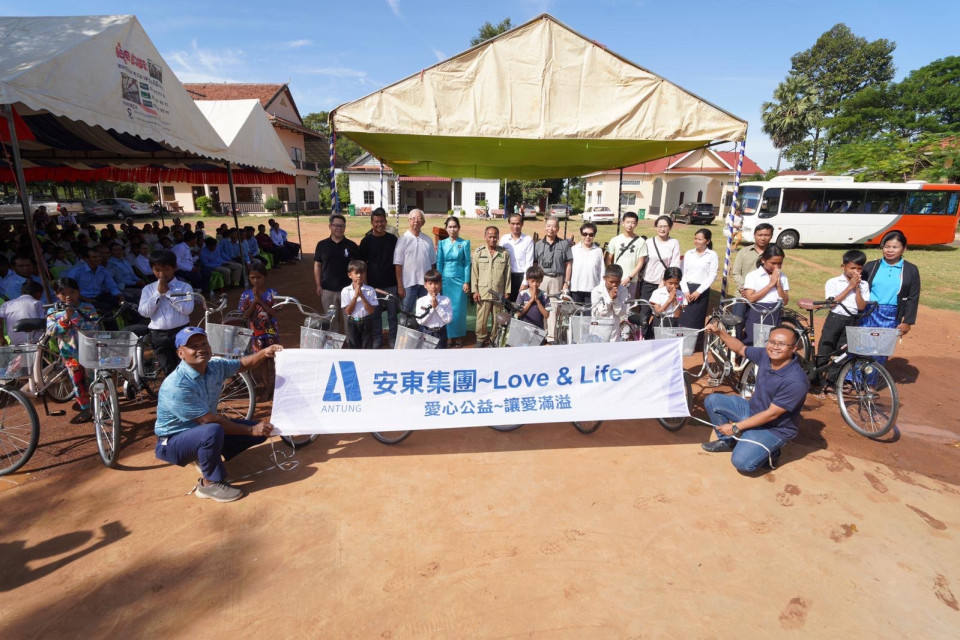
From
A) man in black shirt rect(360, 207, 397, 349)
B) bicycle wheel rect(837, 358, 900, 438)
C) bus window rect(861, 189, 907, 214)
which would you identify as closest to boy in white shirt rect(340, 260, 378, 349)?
man in black shirt rect(360, 207, 397, 349)

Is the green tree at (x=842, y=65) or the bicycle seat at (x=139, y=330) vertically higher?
the green tree at (x=842, y=65)

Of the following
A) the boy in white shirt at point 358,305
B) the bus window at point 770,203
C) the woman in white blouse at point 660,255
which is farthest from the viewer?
the bus window at point 770,203

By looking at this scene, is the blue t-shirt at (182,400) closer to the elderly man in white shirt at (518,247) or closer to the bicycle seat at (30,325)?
the bicycle seat at (30,325)

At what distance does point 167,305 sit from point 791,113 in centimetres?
5748

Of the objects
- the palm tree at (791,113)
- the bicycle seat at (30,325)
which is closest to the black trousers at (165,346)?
the bicycle seat at (30,325)

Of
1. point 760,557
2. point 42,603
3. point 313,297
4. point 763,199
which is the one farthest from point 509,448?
point 763,199

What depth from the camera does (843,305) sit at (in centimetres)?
529

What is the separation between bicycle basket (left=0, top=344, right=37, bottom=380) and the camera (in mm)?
3766

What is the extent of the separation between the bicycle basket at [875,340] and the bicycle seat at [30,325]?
7.90 meters

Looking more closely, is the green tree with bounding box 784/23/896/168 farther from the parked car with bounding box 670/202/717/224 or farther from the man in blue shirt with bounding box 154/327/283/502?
the man in blue shirt with bounding box 154/327/283/502

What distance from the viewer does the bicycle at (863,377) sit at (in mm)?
4516

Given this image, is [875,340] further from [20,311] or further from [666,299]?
[20,311]

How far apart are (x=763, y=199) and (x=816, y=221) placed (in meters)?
2.39

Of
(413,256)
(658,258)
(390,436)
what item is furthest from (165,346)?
(658,258)
